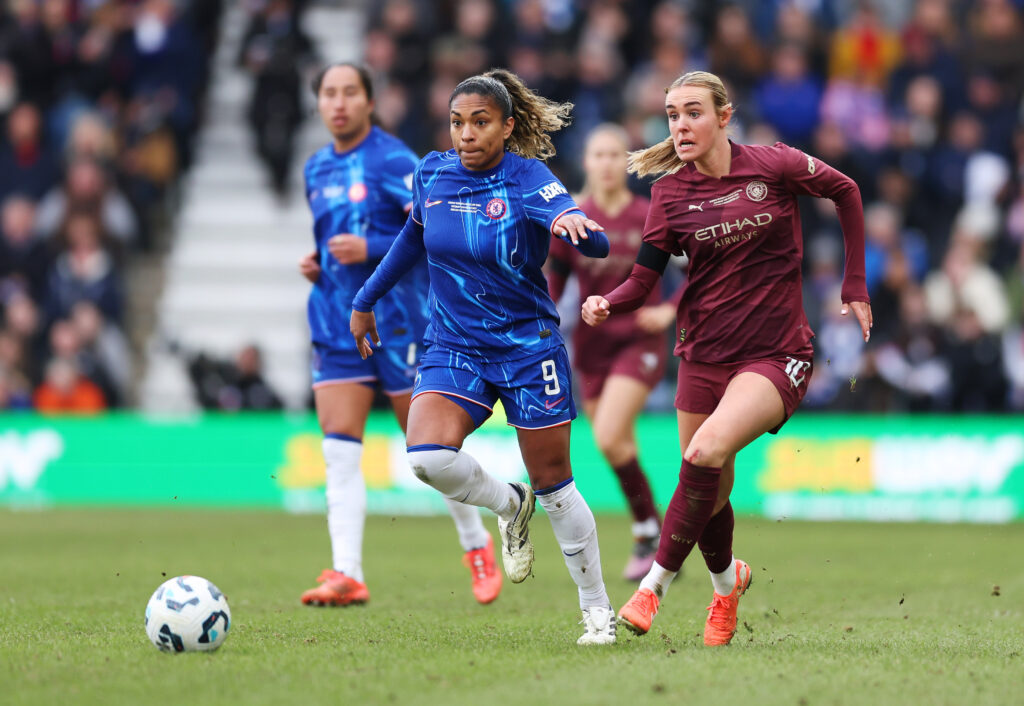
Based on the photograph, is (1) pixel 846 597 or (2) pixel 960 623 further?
(1) pixel 846 597

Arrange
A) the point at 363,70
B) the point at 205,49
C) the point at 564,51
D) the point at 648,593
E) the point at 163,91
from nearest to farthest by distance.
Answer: the point at 648,593, the point at 363,70, the point at 564,51, the point at 163,91, the point at 205,49

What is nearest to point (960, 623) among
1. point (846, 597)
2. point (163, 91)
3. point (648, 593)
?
point (846, 597)

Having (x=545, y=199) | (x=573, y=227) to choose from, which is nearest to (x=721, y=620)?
(x=573, y=227)

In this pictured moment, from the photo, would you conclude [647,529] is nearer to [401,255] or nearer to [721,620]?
[721,620]

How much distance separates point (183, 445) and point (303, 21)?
8.84 meters

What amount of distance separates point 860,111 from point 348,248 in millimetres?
11727

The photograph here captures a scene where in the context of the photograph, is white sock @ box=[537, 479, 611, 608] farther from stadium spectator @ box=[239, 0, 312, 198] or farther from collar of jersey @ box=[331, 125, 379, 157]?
stadium spectator @ box=[239, 0, 312, 198]

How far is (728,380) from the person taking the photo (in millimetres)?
6914

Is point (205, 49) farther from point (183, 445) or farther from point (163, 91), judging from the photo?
point (183, 445)

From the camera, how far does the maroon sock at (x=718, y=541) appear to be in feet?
23.1

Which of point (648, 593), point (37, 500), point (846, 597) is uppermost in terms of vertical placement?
point (648, 593)

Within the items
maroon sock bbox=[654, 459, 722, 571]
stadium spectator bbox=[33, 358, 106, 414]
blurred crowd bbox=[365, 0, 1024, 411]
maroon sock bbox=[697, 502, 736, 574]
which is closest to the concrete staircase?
stadium spectator bbox=[33, 358, 106, 414]

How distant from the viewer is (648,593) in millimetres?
6727

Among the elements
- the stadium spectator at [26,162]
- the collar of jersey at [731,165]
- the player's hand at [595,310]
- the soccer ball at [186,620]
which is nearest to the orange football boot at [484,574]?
the soccer ball at [186,620]
